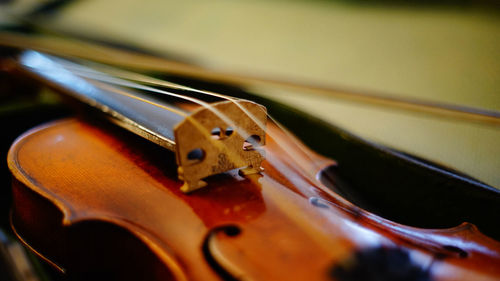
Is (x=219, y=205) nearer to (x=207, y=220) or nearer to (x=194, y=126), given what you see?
(x=207, y=220)

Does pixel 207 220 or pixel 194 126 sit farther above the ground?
pixel 194 126

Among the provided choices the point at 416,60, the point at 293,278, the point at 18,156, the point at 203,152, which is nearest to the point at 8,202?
the point at 18,156

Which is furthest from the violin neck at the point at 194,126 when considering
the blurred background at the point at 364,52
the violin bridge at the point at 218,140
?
the blurred background at the point at 364,52

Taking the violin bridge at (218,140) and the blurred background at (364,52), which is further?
the blurred background at (364,52)

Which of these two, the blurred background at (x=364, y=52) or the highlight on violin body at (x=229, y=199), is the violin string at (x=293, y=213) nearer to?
the highlight on violin body at (x=229, y=199)

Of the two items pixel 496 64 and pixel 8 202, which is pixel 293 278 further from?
pixel 8 202

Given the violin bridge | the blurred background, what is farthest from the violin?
the blurred background

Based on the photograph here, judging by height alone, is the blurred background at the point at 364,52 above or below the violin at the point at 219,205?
above

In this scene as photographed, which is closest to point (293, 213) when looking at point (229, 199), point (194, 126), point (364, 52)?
point (229, 199)
